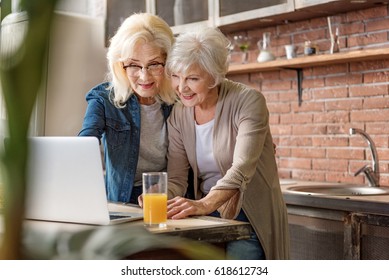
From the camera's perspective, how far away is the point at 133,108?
1943 mm

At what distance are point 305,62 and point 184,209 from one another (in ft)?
4.94

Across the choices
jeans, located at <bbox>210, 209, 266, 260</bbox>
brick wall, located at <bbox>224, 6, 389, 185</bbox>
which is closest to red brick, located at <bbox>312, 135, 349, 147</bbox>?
brick wall, located at <bbox>224, 6, 389, 185</bbox>

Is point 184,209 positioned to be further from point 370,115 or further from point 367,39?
point 367,39

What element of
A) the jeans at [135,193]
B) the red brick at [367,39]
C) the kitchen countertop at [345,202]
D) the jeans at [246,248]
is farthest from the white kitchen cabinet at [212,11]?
the jeans at [246,248]

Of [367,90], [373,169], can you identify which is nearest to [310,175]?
[373,169]

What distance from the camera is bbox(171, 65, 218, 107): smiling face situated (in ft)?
6.11

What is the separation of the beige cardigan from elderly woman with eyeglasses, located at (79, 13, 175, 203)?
71 mm

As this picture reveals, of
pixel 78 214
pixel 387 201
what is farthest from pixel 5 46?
pixel 387 201

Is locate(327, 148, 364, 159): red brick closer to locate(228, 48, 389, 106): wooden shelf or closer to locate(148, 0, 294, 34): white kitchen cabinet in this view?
locate(228, 48, 389, 106): wooden shelf

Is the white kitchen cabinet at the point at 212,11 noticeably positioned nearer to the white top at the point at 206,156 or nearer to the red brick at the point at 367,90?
the red brick at the point at 367,90

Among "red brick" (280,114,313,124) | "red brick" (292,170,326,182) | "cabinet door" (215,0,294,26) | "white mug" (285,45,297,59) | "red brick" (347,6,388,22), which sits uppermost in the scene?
"cabinet door" (215,0,294,26)

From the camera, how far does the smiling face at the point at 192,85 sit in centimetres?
186

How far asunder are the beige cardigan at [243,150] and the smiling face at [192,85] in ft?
0.17

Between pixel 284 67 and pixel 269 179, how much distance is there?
1.24m
